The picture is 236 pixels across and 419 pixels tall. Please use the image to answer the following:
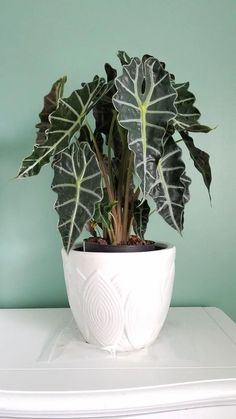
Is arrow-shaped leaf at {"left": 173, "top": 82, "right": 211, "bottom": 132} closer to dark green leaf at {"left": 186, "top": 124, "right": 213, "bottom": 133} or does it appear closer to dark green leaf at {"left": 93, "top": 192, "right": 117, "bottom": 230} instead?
dark green leaf at {"left": 186, "top": 124, "right": 213, "bottom": 133}

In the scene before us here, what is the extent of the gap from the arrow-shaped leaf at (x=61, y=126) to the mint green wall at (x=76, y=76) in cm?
41

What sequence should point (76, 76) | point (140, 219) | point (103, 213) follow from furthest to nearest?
1. point (76, 76)
2. point (140, 219)
3. point (103, 213)

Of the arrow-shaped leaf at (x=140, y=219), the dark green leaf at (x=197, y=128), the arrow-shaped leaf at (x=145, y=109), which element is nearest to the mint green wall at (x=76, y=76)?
the arrow-shaped leaf at (x=140, y=219)

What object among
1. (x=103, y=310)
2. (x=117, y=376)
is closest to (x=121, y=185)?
(x=103, y=310)

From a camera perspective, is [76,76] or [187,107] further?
[76,76]

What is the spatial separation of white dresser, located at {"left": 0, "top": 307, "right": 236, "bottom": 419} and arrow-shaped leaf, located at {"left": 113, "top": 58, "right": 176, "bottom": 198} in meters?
0.31

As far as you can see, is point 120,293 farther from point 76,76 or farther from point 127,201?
point 76,76

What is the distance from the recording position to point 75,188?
66 centimetres

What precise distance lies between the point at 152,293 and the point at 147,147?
295 mm

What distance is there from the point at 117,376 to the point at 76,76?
0.83 meters

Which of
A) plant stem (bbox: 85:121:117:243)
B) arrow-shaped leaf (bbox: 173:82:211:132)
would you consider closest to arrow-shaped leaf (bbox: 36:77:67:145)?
plant stem (bbox: 85:121:117:243)

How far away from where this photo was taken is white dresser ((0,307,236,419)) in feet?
1.87

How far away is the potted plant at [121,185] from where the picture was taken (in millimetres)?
622

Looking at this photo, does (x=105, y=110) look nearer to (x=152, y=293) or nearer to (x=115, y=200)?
(x=115, y=200)
